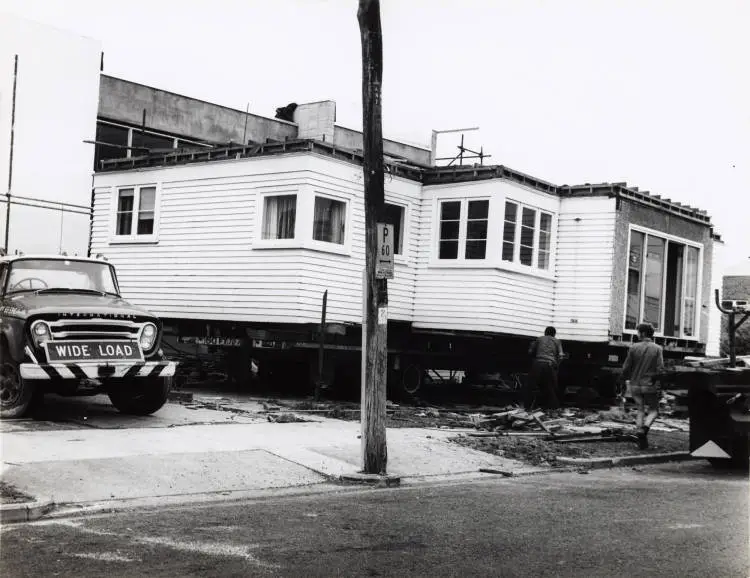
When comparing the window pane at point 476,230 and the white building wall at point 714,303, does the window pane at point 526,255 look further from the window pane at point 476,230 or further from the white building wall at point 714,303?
the white building wall at point 714,303

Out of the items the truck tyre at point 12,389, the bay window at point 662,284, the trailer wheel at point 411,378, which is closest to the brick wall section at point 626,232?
the bay window at point 662,284

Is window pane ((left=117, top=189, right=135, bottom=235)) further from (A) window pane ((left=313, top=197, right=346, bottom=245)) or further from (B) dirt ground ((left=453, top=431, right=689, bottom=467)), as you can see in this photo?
(B) dirt ground ((left=453, top=431, right=689, bottom=467))

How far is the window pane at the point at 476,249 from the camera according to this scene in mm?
19203

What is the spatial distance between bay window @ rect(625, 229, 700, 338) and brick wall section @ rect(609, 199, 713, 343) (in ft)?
0.89

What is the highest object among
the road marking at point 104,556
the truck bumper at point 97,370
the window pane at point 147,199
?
the window pane at point 147,199

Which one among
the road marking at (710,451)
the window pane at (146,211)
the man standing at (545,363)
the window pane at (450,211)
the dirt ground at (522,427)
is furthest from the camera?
the window pane at (146,211)

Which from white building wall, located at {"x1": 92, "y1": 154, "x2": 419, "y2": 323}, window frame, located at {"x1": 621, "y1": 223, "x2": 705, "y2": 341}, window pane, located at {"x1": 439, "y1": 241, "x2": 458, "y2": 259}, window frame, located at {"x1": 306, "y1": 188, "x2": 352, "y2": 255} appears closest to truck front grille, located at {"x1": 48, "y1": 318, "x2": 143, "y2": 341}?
white building wall, located at {"x1": 92, "y1": 154, "x2": 419, "y2": 323}

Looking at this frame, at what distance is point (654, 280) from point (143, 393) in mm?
13029

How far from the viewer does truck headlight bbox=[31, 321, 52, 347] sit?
446 inches

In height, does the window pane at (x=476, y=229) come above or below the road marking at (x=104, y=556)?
above

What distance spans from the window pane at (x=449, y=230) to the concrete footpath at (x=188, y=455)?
6.59 meters

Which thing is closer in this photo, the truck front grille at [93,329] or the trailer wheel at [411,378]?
the truck front grille at [93,329]

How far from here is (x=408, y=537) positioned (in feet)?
23.1

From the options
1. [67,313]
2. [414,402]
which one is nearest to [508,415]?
[414,402]
